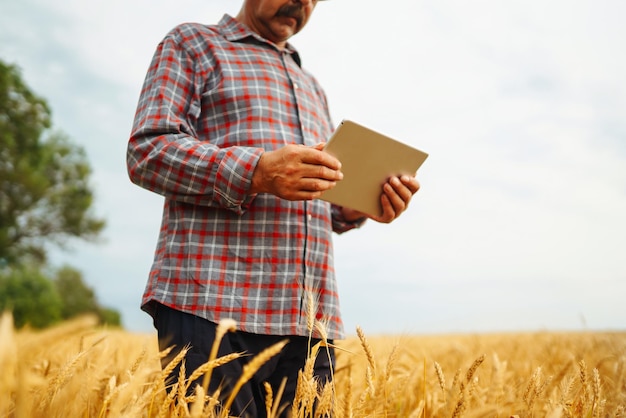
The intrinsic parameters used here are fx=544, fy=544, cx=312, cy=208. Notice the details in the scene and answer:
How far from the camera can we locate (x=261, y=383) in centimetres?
196

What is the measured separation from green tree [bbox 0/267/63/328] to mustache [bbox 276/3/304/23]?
1761 centimetres

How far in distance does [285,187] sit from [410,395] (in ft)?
3.74

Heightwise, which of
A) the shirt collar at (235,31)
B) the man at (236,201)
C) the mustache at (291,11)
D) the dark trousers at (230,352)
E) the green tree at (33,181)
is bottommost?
the dark trousers at (230,352)

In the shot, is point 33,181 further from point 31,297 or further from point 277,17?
point 277,17

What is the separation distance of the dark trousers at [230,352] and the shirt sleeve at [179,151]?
410 mm

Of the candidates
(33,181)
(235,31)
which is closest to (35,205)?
(33,181)

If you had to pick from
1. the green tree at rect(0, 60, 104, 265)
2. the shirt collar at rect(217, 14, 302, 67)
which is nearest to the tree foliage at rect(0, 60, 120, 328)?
the green tree at rect(0, 60, 104, 265)

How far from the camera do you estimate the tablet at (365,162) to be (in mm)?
1729

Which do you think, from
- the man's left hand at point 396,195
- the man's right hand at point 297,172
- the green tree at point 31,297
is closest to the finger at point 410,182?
the man's left hand at point 396,195

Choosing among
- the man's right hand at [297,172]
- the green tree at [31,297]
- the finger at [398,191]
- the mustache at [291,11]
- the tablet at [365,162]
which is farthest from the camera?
the green tree at [31,297]

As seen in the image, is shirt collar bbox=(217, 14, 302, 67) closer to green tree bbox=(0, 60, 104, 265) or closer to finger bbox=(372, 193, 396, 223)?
finger bbox=(372, 193, 396, 223)

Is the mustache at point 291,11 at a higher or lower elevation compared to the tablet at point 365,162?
higher

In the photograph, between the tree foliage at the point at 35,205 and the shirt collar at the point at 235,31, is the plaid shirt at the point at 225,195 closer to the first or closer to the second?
the shirt collar at the point at 235,31

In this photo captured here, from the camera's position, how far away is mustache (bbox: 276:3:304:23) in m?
2.24
